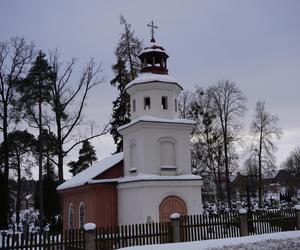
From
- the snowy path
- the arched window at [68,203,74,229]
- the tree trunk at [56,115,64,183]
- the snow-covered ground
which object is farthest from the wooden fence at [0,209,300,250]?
the tree trunk at [56,115,64,183]

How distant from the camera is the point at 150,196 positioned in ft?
62.0

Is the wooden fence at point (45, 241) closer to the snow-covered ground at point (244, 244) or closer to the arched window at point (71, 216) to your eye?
the snow-covered ground at point (244, 244)

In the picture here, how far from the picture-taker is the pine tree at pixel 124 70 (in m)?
33.4

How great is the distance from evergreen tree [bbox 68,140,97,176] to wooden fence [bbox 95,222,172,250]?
29834 millimetres

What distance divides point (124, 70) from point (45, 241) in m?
22.6

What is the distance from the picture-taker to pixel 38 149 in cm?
3284

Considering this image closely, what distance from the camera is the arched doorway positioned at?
62.9 feet

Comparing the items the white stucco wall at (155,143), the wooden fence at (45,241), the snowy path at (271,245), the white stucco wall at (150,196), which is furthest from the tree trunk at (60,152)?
the snowy path at (271,245)

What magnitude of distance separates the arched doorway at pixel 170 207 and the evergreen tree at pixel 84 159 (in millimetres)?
25683

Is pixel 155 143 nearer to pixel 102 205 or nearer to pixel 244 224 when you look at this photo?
pixel 102 205

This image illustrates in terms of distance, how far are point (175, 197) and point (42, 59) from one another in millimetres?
18431

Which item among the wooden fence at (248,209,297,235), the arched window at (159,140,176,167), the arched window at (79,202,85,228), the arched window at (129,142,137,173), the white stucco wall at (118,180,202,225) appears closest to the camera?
the wooden fence at (248,209,297,235)

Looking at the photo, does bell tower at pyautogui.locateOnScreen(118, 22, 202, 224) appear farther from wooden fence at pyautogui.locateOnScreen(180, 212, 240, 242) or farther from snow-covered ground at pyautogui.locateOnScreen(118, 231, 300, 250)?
snow-covered ground at pyautogui.locateOnScreen(118, 231, 300, 250)

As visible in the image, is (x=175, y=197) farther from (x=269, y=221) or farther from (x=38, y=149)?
(x=38, y=149)
